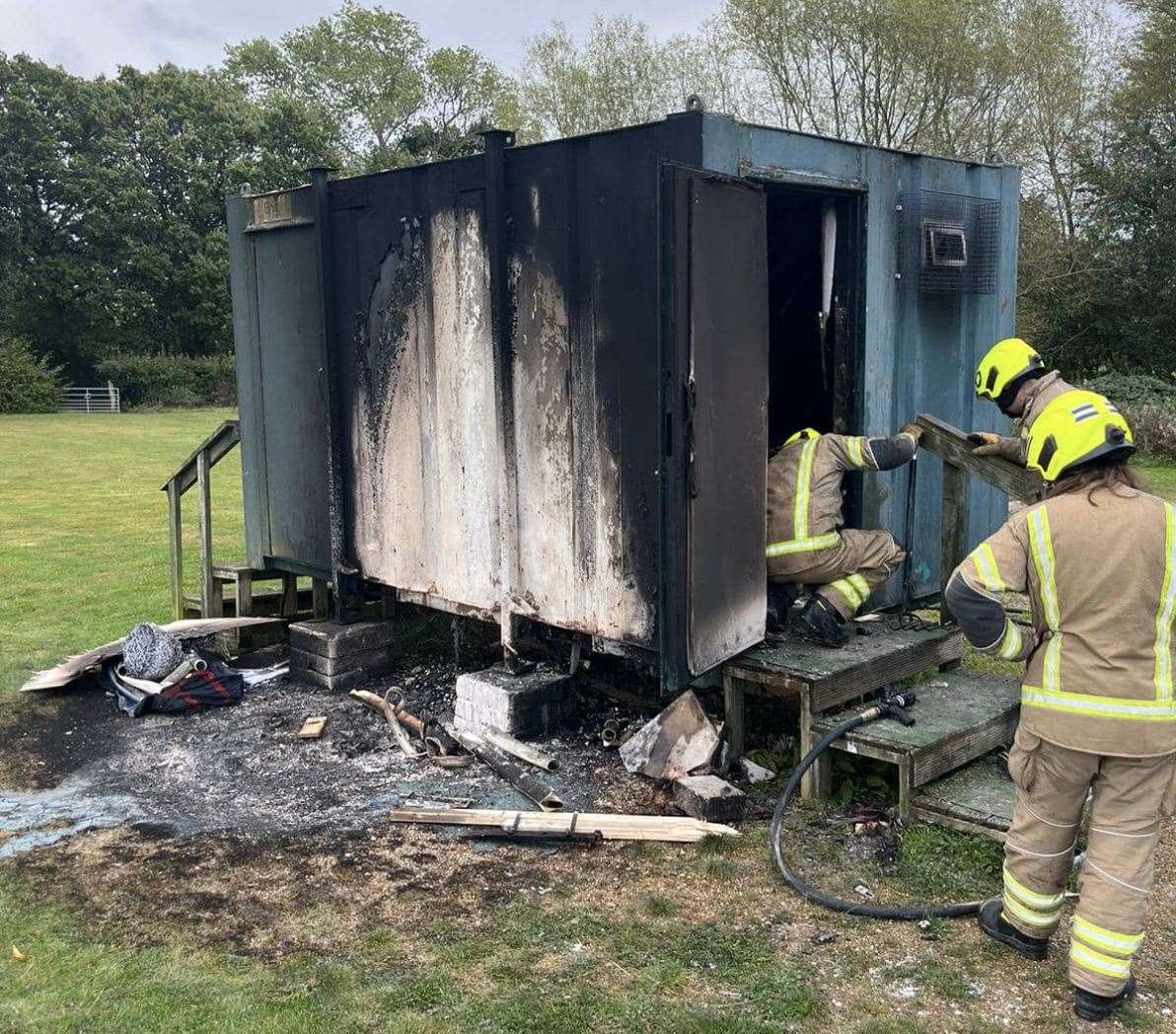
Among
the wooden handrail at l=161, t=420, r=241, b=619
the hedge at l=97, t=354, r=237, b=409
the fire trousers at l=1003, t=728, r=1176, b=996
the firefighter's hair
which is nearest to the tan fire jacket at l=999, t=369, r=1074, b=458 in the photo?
the firefighter's hair

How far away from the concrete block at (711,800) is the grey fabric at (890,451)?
187cm

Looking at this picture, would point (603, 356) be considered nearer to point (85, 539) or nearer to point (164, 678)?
point (164, 678)

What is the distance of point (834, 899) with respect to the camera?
411cm

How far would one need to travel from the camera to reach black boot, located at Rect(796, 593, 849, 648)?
5.61 meters

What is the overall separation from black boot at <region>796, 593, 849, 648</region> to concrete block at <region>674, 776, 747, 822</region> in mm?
1054

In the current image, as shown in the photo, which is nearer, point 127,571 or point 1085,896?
point 1085,896

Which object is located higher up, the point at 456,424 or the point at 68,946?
the point at 456,424

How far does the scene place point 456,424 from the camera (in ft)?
20.4

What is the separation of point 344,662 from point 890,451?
140 inches

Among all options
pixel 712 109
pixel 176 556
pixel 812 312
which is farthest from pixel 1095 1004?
pixel 712 109

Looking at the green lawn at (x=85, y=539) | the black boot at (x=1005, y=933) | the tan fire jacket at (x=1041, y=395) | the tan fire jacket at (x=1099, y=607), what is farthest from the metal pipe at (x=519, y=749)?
the green lawn at (x=85, y=539)

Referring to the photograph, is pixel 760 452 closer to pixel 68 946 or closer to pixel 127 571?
pixel 68 946

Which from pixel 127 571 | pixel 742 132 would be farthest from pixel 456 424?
pixel 127 571

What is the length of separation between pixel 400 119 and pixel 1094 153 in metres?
39.5
